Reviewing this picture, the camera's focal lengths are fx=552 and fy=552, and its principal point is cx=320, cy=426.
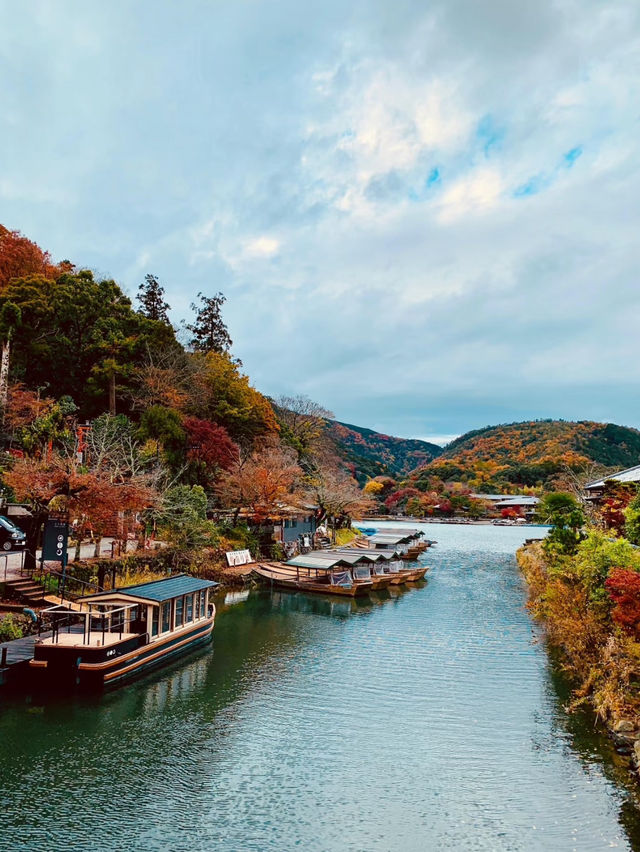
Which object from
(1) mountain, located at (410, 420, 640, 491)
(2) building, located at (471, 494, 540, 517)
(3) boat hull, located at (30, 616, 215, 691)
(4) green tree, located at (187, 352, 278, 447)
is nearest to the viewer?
(3) boat hull, located at (30, 616, 215, 691)

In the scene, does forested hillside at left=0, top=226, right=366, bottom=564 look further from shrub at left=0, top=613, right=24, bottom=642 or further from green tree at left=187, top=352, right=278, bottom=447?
shrub at left=0, top=613, right=24, bottom=642

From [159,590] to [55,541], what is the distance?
191 inches

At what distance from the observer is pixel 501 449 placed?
157 m

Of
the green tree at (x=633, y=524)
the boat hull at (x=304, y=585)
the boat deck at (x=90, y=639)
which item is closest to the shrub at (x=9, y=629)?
the boat deck at (x=90, y=639)

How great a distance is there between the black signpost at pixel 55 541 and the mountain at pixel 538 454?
352ft

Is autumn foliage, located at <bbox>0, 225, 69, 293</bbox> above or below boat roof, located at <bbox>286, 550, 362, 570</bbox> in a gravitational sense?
above

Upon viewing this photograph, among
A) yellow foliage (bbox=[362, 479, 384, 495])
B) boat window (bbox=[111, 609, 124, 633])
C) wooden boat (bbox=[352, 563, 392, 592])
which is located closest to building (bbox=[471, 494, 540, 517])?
yellow foliage (bbox=[362, 479, 384, 495])

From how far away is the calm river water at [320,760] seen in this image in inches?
405

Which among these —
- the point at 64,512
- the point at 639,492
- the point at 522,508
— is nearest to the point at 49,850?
the point at 64,512

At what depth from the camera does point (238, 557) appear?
3881 cm

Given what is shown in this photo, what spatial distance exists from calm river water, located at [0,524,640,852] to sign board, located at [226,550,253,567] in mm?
15584

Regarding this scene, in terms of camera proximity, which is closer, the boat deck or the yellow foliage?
the boat deck

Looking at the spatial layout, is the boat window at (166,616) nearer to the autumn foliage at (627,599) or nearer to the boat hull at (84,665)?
the boat hull at (84,665)

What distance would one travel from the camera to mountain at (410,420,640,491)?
419 feet
